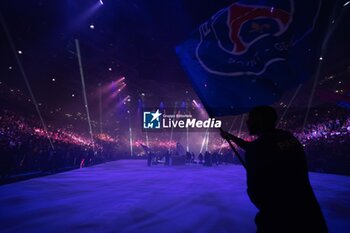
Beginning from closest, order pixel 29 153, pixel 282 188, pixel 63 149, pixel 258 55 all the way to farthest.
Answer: pixel 282 188
pixel 258 55
pixel 29 153
pixel 63 149

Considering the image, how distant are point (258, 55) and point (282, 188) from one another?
2767 millimetres

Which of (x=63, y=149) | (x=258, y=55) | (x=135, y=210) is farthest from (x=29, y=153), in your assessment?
(x=258, y=55)

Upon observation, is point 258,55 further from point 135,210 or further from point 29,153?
point 29,153

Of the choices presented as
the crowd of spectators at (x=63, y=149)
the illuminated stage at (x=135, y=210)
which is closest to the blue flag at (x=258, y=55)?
the illuminated stage at (x=135, y=210)

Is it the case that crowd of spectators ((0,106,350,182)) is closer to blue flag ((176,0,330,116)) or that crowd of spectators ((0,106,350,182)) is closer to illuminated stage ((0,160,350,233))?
illuminated stage ((0,160,350,233))

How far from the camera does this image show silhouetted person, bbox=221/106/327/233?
182 cm

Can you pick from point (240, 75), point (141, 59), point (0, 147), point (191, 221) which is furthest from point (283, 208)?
point (141, 59)

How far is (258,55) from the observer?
4012 mm

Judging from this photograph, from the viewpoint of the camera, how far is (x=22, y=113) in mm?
22156

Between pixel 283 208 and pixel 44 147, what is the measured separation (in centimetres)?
1664

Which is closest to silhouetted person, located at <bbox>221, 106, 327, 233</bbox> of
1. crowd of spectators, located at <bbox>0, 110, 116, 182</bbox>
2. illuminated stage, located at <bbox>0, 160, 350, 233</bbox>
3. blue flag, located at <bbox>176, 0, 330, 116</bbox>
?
blue flag, located at <bbox>176, 0, 330, 116</bbox>

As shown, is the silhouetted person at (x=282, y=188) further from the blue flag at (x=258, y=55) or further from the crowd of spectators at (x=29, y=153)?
the crowd of spectators at (x=29, y=153)

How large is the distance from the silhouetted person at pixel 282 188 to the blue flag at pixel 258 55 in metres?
1.67

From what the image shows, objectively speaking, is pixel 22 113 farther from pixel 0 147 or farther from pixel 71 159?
pixel 0 147
